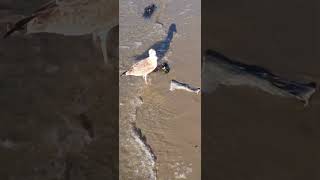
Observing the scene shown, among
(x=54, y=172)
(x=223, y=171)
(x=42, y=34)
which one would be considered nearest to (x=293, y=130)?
(x=223, y=171)

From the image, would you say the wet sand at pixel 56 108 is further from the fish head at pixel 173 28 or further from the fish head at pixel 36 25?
the fish head at pixel 173 28

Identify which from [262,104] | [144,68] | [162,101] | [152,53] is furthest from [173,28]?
[262,104]

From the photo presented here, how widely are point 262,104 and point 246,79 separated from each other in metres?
0.16

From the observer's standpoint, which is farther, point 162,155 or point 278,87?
point 278,87

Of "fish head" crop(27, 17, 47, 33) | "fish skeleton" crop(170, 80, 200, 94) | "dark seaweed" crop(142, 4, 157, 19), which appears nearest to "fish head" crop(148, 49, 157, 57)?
"fish skeleton" crop(170, 80, 200, 94)

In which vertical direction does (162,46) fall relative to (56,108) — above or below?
above

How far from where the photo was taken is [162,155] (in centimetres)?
256

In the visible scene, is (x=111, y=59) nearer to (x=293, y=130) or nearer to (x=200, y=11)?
(x=200, y=11)

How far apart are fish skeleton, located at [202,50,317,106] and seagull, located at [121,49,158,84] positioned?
27 cm

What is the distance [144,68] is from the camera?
276 centimetres

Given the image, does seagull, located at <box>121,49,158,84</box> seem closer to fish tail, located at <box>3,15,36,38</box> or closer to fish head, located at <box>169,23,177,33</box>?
fish head, located at <box>169,23,177,33</box>

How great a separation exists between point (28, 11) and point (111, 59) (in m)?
0.58

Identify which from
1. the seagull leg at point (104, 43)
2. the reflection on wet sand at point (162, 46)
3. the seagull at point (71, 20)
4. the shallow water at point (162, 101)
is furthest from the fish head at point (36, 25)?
the reflection on wet sand at point (162, 46)

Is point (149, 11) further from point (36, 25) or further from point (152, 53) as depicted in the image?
point (36, 25)
